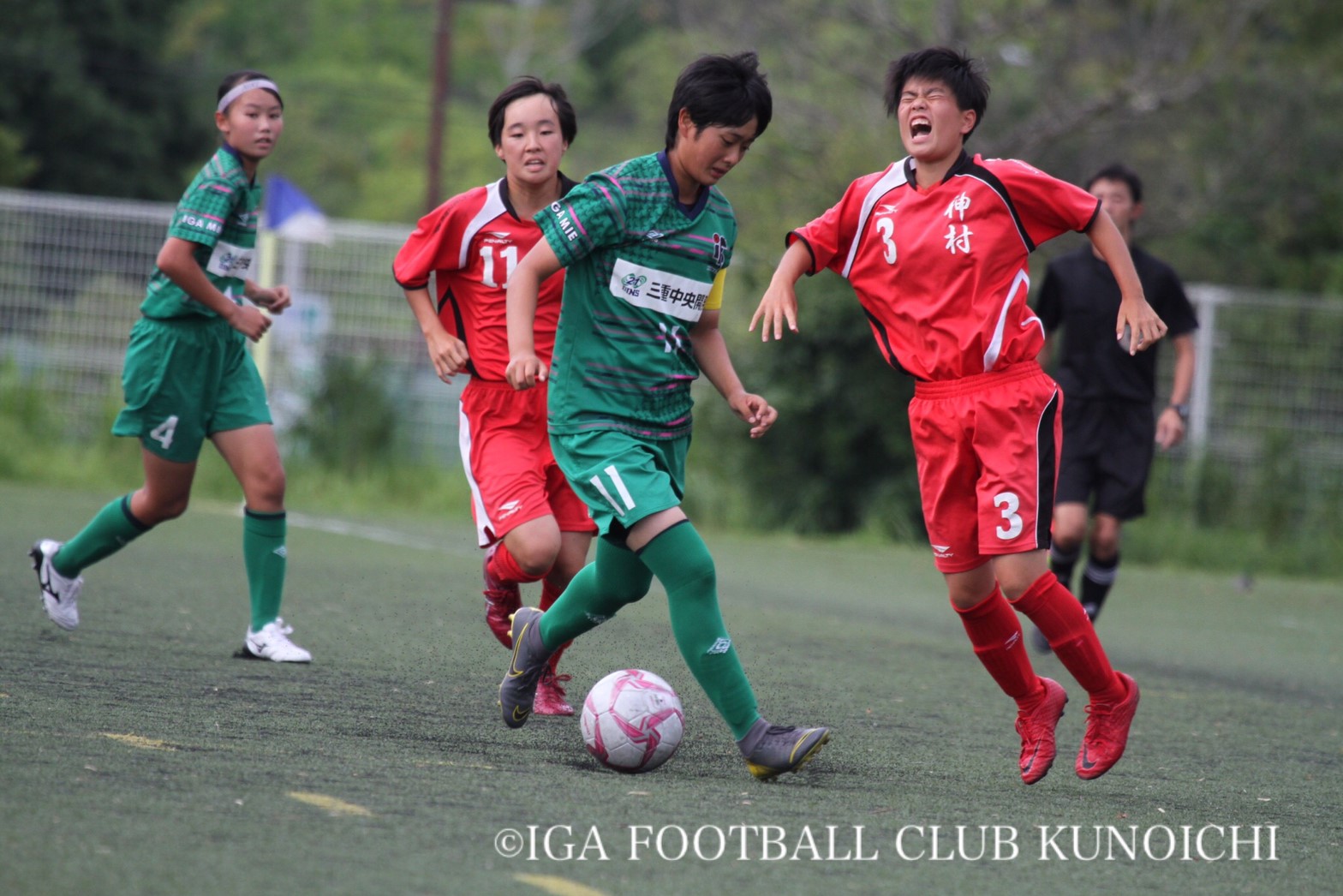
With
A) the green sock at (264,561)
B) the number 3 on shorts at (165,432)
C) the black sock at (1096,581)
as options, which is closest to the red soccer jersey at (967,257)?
the green sock at (264,561)

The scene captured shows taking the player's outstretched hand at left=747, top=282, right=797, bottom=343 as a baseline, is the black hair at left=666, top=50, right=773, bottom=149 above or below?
above

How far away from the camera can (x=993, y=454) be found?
14.4 ft

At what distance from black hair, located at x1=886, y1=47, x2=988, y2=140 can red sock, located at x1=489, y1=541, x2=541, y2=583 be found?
182 centimetres

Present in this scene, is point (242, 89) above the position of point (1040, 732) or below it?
above

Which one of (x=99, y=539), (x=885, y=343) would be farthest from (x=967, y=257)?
(x=99, y=539)

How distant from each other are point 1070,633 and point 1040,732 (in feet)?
0.98

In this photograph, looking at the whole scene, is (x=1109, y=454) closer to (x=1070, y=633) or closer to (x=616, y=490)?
(x=1070, y=633)

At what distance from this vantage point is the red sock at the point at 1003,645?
15.3 ft

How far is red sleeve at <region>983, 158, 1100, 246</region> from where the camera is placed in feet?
14.8

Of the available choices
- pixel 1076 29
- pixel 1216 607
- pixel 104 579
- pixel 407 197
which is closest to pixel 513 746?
pixel 104 579

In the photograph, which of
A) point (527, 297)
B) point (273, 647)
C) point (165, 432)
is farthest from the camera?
point (165, 432)

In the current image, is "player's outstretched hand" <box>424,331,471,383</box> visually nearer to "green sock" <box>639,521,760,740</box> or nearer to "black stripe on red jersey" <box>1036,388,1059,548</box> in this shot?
"green sock" <box>639,521,760,740</box>

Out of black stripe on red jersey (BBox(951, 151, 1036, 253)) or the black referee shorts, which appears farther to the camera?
the black referee shorts

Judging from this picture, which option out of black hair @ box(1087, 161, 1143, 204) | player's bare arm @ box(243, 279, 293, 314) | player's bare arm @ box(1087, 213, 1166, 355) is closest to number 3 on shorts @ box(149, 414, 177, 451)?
player's bare arm @ box(243, 279, 293, 314)
